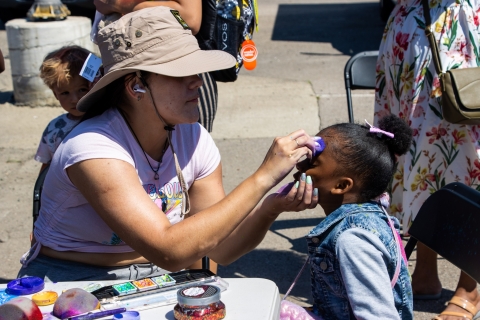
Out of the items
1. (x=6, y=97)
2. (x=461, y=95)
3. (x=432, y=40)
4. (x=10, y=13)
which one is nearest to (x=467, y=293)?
(x=461, y=95)

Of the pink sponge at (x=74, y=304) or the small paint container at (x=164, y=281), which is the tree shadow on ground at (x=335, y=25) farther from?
the pink sponge at (x=74, y=304)

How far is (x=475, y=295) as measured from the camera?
3.40 meters

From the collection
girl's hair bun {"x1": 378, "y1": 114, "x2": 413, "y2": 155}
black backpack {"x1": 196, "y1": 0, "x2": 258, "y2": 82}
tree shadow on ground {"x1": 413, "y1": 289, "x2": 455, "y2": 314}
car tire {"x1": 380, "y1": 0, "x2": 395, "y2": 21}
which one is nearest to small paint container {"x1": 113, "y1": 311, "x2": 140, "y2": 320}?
girl's hair bun {"x1": 378, "y1": 114, "x2": 413, "y2": 155}

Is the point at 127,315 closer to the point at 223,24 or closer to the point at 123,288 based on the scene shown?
the point at 123,288

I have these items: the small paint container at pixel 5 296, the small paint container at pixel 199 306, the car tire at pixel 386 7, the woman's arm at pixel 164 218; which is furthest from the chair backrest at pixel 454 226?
the car tire at pixel 386 7

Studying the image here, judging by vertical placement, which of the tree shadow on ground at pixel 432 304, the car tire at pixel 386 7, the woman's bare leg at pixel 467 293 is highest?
the woman's bare leg at pixel 467 293

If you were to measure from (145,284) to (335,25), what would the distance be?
1167 cm

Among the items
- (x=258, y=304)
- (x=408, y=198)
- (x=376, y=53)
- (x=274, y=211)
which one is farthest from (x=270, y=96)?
(x=258, y=304)

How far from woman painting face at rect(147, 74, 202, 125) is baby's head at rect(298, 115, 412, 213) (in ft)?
1.45

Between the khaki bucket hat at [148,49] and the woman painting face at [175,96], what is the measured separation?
0.06 metres

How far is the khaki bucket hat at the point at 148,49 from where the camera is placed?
2314 millimetres

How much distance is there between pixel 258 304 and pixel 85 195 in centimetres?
76

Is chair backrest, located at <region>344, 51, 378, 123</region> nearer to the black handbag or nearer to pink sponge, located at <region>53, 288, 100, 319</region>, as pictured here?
the black handbag

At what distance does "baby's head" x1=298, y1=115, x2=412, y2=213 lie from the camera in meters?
2.40
